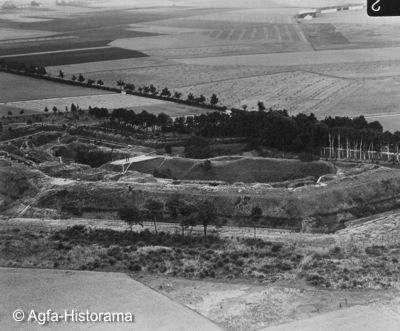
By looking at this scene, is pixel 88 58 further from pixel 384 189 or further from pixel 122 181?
pixel 384 189

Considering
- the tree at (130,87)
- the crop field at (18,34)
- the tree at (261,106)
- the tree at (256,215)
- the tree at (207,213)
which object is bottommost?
the tree at (256,215)

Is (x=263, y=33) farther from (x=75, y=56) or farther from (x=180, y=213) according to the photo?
(x=180, y=213)

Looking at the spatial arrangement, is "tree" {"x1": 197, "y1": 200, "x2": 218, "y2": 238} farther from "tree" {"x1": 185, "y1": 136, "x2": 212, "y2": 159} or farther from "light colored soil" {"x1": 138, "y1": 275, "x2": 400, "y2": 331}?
"tree" {"x1": 185, "y1": 136, "x2": 212, "y2": 159}

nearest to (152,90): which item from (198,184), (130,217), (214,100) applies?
(214,100)

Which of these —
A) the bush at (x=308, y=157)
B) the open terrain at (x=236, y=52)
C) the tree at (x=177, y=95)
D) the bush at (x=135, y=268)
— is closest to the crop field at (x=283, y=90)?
the open terrain at (x=236, y=52)

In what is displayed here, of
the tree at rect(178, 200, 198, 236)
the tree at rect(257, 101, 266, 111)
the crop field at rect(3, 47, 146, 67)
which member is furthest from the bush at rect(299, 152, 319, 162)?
the crop field at rect(3, 47, 146, 67)

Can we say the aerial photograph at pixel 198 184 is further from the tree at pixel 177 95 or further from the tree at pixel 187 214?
the tree at pixel 177 95

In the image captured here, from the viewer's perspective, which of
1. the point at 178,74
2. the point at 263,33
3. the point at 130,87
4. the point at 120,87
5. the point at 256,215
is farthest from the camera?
the point at 263,33
